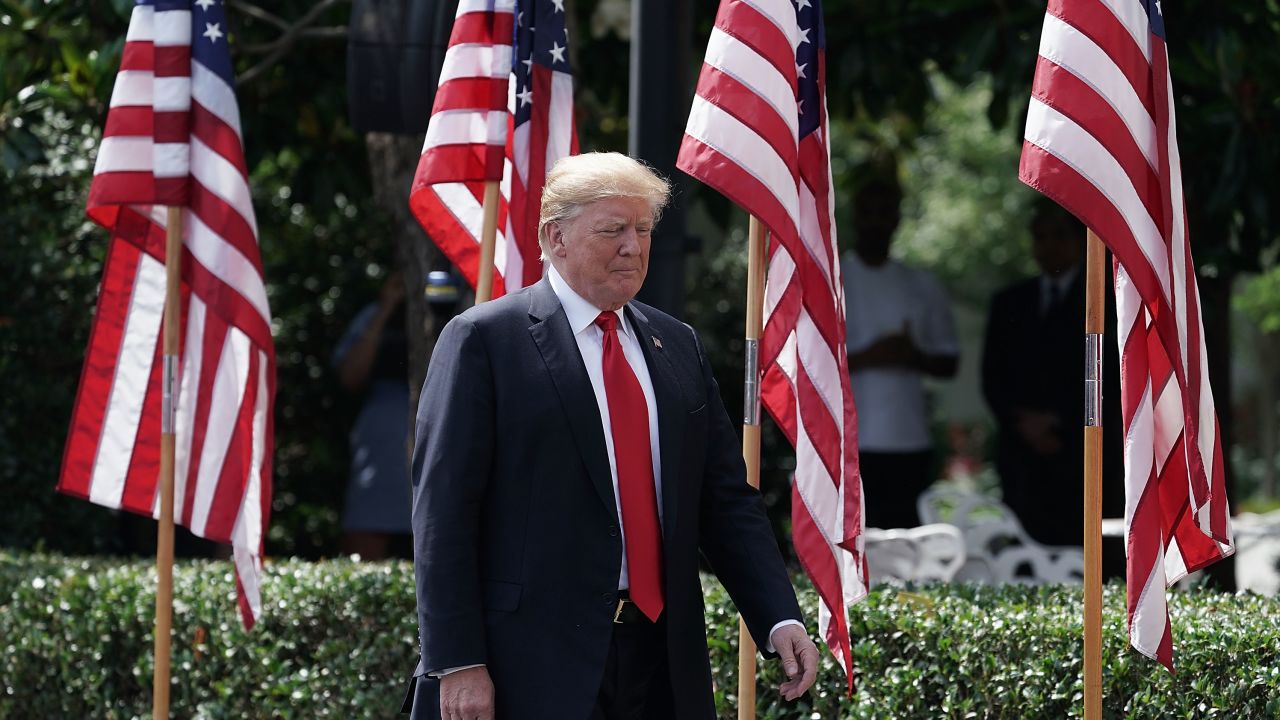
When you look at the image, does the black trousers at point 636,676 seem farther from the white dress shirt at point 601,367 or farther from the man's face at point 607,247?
the man's face at point 607,247

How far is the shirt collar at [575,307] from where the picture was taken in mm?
3850

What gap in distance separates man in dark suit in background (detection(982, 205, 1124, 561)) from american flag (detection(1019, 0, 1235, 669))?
12.5ft

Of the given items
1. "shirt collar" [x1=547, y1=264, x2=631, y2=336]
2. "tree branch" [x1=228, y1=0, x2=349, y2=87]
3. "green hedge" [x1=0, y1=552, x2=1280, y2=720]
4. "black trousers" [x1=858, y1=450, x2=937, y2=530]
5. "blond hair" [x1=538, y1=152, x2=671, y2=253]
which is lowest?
"green hedge" [x1=0, y1=552, x2=1280, y2=720]

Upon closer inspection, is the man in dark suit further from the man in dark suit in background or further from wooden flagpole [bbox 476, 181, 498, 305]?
the man in dark suit in background

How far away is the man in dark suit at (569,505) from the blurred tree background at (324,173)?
219 cm

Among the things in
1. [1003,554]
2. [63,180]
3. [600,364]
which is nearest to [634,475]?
[600,364]

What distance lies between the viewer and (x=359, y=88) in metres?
6.34

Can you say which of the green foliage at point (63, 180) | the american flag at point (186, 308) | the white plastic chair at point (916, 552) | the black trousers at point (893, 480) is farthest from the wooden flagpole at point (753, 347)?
the black trousers at point (893, 480)

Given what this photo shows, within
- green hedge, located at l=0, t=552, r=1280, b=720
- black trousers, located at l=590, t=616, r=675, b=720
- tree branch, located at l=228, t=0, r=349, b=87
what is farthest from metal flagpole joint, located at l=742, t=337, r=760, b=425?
tree branch, located at l=228, t=0, r=349, b=87

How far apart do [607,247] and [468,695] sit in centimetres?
100

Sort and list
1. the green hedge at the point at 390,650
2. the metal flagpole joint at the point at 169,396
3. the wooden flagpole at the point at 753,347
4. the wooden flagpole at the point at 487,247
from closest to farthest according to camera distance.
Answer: the green hedge at the point at 390,650 < the wooden flagpole at the point at 753,347 < the wooden flagpole at the point at 487,247 < the metal flagpole joint at the point at 169,396

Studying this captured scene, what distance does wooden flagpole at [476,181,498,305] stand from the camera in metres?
5.47

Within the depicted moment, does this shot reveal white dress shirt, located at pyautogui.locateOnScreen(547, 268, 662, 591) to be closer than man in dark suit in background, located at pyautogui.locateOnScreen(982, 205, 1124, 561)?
Yes

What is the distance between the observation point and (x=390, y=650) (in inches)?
237
